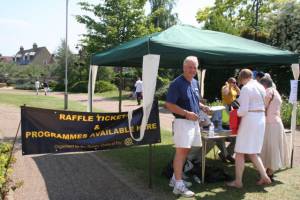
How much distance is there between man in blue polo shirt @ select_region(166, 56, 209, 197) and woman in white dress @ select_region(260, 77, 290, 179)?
1.55 metres

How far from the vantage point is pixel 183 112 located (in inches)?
217

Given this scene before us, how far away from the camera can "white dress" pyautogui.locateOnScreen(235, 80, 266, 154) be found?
5793 millimetres

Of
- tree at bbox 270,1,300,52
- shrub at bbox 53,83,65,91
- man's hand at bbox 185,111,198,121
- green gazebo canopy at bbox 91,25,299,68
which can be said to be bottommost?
shrub at bbox 53,83,65,91

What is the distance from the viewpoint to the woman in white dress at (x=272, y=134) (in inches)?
257

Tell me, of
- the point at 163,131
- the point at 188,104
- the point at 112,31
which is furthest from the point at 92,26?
the point at 188,104

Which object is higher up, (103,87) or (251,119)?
(251,119)

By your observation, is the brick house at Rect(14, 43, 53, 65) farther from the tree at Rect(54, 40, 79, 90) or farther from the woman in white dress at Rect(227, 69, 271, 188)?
the woman in white dress at Rect(227, 69, 271, 188)

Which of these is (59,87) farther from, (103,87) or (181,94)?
(181,94)

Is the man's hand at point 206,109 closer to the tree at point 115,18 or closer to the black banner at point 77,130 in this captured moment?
the black banner at point 77,130

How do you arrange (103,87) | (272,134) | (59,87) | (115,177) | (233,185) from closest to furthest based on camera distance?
1. (233,185)
2. (272,134)
3. (115,177)
4. (103,87)
5. (59,87)

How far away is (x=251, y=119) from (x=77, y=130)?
266cm

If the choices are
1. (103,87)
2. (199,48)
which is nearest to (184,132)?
(199,48)

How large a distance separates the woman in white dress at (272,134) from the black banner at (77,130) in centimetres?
192

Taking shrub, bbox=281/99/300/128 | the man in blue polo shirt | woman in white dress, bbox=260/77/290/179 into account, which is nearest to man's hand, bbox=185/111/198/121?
the man in blue polo shirt
